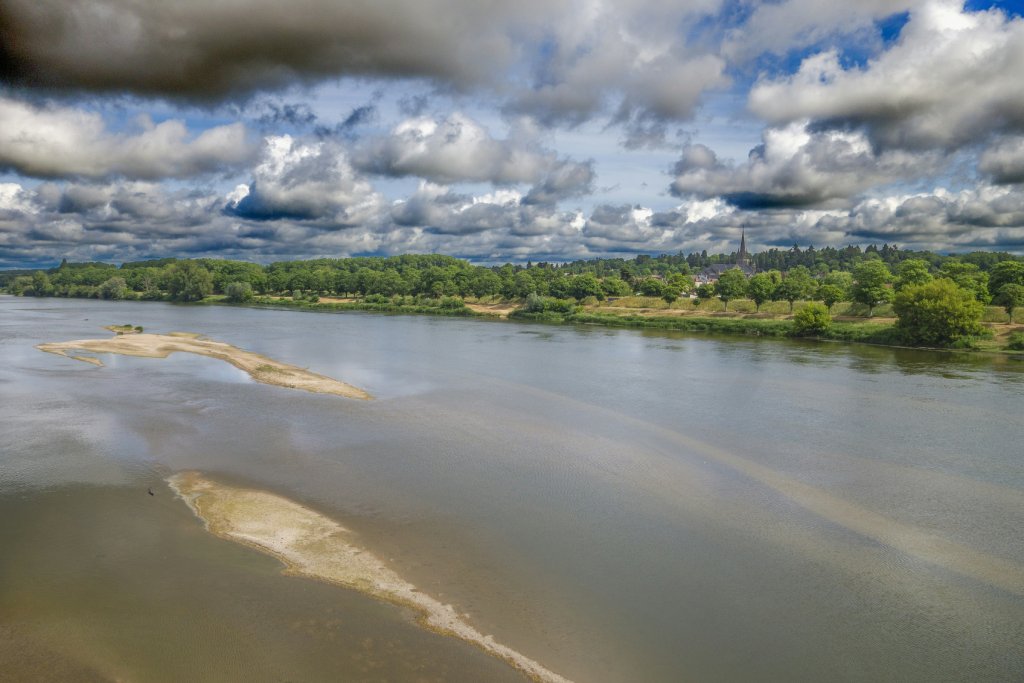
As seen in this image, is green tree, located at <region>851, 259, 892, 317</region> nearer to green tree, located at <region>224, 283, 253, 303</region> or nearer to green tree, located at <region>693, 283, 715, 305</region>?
green tree, located at <region>693, 283, 715, 305</region>

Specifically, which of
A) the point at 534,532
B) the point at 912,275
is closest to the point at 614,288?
the point at 912,275

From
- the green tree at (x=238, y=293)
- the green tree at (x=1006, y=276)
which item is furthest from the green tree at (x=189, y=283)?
the green tree at (x=1006, y=276)

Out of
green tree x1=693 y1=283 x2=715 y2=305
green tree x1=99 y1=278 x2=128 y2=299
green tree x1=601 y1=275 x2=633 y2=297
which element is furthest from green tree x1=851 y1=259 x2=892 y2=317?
green tree x1=99 y1=278 x2=128 y2=299

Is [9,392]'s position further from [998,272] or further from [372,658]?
[998,272]

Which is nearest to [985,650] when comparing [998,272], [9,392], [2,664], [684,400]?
[2,664]

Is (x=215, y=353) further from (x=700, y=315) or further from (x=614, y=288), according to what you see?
(x=614, y=288)

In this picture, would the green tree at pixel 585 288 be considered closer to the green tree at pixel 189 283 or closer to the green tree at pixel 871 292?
the green tree at pixel 871 292

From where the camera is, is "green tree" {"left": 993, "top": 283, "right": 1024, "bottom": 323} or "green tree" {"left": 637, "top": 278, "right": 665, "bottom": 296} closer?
"green tree" {"left": 993, "top": 283, "right": 1024, "bottom": 323}
